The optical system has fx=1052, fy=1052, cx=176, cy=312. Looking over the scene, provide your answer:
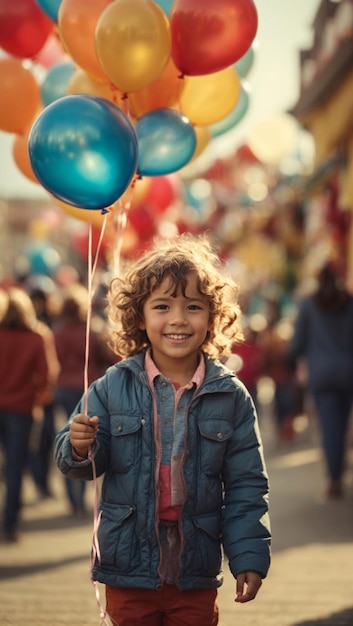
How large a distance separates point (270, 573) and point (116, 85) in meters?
3.02

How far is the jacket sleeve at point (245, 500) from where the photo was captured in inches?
140

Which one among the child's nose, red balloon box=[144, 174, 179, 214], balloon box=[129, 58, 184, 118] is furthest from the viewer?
red balloon box=[144, 174, 179, 214]

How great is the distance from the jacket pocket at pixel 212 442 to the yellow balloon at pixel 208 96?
2.29 meters

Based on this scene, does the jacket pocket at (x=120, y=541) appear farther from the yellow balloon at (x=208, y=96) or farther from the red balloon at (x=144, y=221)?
the red balloon at (x=144, y=221)

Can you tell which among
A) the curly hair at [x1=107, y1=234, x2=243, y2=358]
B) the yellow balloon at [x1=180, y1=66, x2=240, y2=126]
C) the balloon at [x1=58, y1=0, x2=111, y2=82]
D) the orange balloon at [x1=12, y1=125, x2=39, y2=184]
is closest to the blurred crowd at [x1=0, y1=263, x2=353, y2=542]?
the orange balloon at [x1=12, y1=125, x2=39, y2=184]

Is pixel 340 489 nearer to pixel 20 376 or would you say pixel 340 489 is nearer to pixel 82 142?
pixel 20 376

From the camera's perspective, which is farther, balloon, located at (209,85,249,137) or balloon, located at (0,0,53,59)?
balloon, located at (209,85,249,137)

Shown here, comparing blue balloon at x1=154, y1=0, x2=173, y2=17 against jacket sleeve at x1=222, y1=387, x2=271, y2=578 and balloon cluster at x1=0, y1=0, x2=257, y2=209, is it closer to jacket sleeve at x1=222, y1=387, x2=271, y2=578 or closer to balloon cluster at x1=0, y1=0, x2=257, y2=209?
balloon cluster at x1=0, y1=0, x2=257, y2=209

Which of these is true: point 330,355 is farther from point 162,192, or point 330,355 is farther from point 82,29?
point 82,29

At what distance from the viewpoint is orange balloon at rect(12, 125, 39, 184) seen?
567 centimetres

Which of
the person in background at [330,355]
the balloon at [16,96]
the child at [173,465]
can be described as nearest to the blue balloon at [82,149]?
the child at [173,465]

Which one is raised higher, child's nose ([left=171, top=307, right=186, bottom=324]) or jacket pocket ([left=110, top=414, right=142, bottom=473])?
child's nose ([left=171, top=307, right=186, bottom=324])

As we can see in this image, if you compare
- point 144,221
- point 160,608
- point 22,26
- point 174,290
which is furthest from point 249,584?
point 144,221

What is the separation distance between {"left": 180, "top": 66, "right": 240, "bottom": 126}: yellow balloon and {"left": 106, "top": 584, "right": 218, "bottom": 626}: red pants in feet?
8.94
